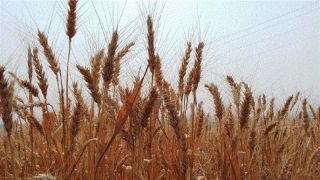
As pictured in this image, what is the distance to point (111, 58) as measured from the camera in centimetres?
210

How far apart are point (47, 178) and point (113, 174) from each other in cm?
112

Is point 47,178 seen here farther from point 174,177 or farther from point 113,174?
point 174,177

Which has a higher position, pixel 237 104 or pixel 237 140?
pixel 237 104

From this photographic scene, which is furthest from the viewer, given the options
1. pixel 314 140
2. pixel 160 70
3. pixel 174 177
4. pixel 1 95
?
pixel 314 140

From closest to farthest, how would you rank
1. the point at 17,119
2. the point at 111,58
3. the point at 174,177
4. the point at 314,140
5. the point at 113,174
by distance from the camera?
1. the point at 111,58
2. the point at 113,174
3. the point at 174,177
4. the point at 17,119
5. the point at 314,140

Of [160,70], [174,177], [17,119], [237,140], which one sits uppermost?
[160,70]

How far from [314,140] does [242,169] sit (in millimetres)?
1921

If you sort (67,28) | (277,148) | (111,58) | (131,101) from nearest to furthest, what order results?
(131,101) → (111,58) → (67,28) → (277,148)

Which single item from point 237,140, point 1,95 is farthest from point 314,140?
point 1,95

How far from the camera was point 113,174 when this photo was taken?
8.40 ft

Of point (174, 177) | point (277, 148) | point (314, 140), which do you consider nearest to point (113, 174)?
point (174, 177)

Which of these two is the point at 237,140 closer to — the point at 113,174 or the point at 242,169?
the point at 242,169

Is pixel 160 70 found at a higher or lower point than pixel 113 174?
higher

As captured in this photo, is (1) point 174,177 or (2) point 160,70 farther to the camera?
(2) point 160,70
